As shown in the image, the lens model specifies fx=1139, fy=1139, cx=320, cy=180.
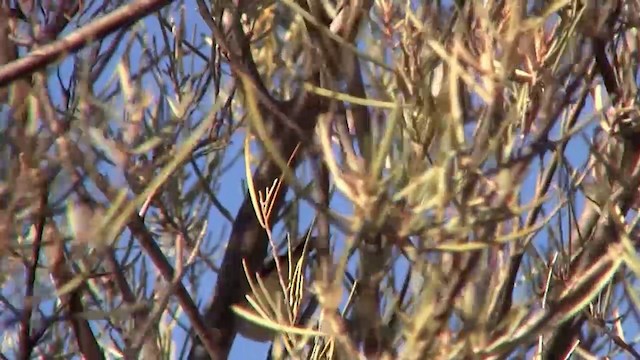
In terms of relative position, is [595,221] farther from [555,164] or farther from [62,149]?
[62,149]

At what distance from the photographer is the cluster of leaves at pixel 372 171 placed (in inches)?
50.1

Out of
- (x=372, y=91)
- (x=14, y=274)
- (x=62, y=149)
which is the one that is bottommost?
(x=14, y=274)

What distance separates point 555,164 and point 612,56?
20cm

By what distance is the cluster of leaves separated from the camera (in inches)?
50.1

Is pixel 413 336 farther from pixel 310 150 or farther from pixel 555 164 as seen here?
pixel 555 164

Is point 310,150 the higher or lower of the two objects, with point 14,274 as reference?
higher

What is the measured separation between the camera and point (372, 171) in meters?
1.20

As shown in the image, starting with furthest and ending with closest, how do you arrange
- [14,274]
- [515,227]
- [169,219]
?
[169,219] → [515,227] → [14,274]

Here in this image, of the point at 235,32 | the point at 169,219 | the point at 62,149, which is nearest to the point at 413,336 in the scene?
the point at 62,149

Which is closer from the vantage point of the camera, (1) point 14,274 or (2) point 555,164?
(1) point 14,274

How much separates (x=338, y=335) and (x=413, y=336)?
86 mm

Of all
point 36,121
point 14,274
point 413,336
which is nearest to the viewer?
point 413,336

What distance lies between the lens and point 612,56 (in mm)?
1711

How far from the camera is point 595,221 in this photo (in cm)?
179
